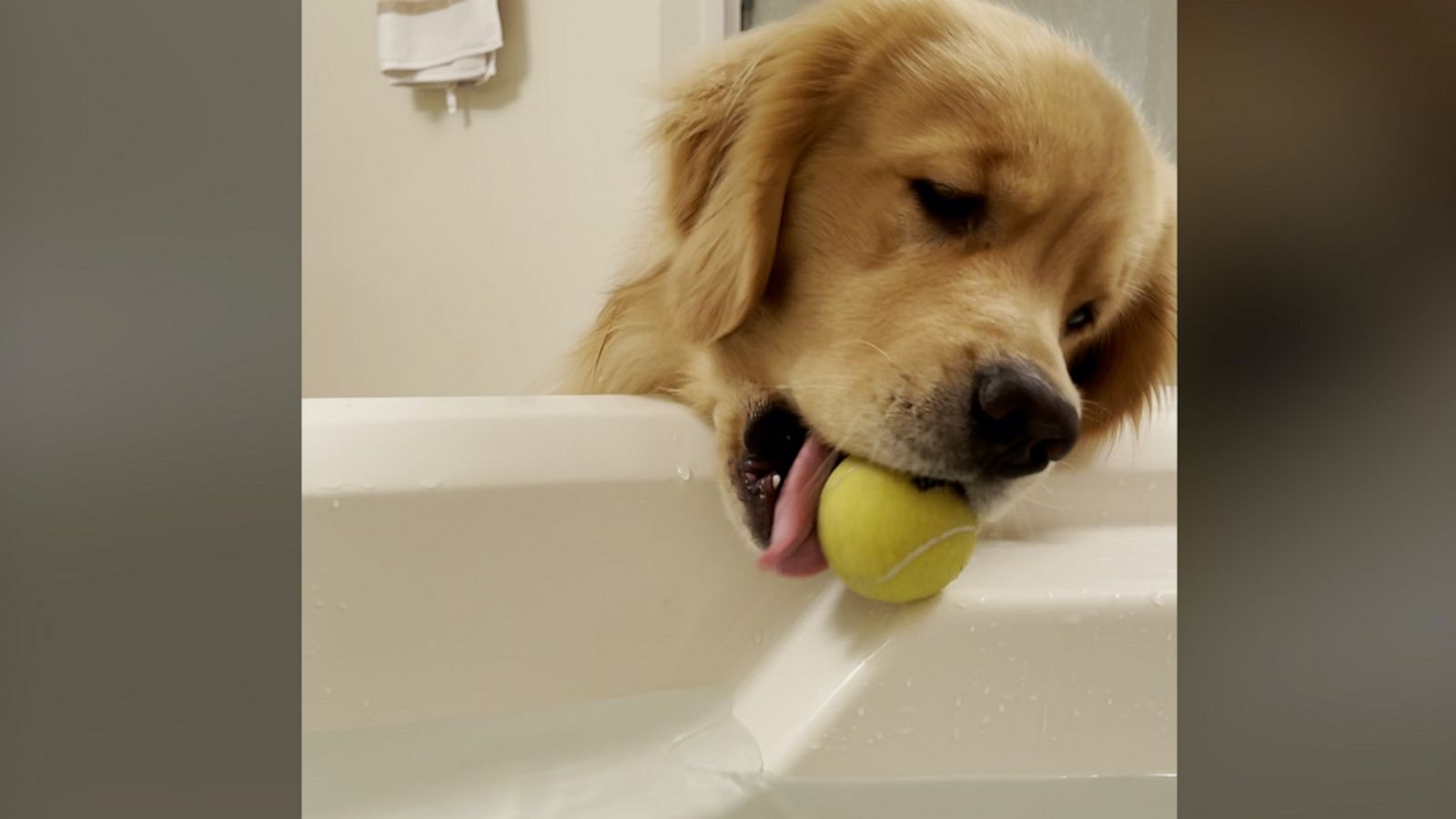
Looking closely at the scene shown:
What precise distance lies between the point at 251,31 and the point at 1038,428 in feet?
2.76

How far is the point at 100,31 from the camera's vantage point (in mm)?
156

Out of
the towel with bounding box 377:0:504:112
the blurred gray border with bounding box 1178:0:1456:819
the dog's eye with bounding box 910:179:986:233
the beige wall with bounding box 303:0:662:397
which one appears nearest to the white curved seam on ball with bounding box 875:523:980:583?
the dog's eye with bounding box 910:179:986:233

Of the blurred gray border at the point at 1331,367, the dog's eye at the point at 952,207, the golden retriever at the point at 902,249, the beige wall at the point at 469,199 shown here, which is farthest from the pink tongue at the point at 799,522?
the beige wall at the point at 469,199

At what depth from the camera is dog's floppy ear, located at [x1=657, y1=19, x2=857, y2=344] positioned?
1145 mm

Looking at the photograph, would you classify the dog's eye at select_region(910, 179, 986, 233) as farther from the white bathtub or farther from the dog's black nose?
the white bathtub

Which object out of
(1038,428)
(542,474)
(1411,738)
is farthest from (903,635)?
(1411,738)

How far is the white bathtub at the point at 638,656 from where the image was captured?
0.89m

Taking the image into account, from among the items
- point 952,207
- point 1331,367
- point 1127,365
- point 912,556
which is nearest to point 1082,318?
point 1127,365

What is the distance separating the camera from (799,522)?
1003mm

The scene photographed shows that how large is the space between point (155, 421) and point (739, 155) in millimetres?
1066

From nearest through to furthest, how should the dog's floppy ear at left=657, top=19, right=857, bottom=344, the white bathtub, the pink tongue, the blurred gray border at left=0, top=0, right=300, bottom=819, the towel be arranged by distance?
the blurred gray border at left=0, top=0, right=300, bottom=819
the white bathtub
the pink tongue
the dog's floppy ear at left=657, top=19, right=857, bottom=344
the towel

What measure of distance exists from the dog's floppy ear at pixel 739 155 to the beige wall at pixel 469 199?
0.79m

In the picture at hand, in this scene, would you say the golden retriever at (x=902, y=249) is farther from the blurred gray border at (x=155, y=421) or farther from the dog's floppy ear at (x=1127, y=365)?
the blurred gray border at (x=155, y=421)

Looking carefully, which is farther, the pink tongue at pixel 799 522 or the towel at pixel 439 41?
the towel at pixel 439 41
